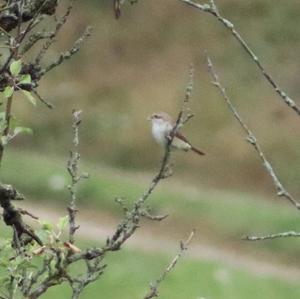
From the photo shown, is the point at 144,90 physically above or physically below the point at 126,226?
Answer: below

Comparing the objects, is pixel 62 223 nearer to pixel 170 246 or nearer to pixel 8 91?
pixel 8 91

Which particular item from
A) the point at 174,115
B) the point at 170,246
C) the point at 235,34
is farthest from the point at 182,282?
the point at 235,34

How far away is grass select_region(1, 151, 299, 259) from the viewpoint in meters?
17.9

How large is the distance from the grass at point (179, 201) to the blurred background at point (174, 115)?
0.07ft

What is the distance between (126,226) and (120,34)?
22.3m

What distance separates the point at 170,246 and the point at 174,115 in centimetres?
526

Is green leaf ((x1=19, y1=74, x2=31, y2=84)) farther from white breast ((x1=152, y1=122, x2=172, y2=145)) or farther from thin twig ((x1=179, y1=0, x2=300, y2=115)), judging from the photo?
white breast ((x1=152, y1=122, x2=172, y2=145))

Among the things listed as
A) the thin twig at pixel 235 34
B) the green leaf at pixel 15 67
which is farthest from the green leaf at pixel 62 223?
the thin twig at pixel 235 34

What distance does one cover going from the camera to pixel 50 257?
3775 mm

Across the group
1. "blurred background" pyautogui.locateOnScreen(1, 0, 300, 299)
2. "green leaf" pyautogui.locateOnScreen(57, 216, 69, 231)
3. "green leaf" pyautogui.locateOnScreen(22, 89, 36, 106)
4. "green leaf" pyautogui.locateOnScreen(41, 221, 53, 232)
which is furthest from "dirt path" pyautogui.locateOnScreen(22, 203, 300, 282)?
"green leaf" pyautogui.locateOnScreen(22, 89, 36, 106)

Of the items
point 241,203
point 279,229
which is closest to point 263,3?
A: point 241,203

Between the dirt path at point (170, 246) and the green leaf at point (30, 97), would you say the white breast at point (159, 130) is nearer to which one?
the green leaf at point (30, 97)

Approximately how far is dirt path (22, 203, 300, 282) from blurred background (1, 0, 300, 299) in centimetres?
10

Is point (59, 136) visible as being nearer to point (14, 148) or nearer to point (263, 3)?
point (14, 148)
